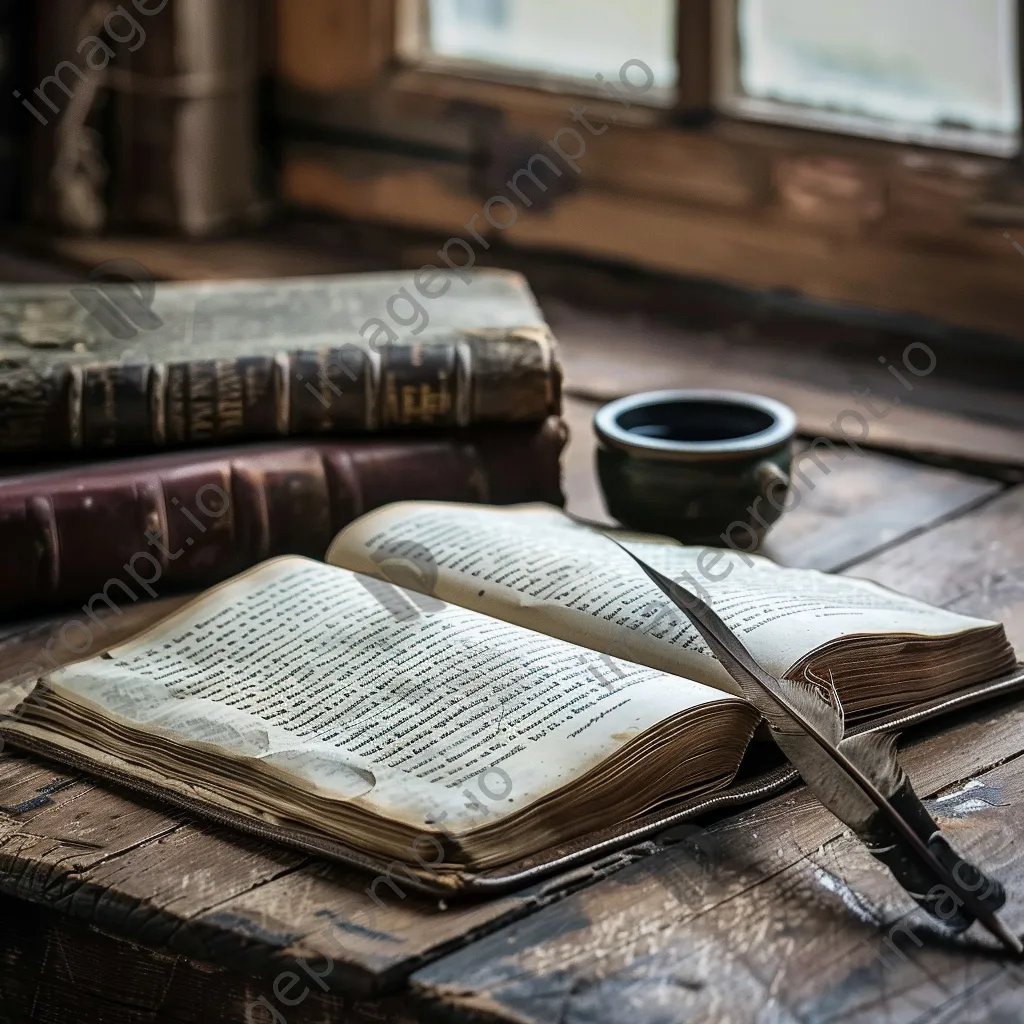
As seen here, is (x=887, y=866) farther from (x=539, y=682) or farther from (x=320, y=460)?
(x=320, y=460)

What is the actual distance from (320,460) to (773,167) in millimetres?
980

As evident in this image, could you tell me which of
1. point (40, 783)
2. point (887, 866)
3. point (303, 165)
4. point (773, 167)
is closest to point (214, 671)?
Result: point (40, 783)

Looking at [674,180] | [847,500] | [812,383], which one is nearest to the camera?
[847,500]

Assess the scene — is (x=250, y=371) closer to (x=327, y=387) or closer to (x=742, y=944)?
(x=327, y=387)

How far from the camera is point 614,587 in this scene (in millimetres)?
1035

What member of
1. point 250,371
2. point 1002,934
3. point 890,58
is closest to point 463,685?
point 1002,934

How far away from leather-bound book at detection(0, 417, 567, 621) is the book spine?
2 centimetres

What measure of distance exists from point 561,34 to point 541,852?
1.62 metres

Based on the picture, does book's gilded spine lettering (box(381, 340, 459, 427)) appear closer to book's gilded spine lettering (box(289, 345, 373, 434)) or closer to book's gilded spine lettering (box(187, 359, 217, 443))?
book's gilded spine lettering (box(289, 345, 373, 434))

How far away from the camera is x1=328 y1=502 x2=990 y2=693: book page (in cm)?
97

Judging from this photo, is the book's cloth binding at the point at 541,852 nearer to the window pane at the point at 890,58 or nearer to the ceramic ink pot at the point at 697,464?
the ceramic ink pot at the point at 697,464

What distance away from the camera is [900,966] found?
2.47 ft

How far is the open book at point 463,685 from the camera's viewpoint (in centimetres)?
84

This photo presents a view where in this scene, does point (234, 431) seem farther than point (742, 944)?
Yes
